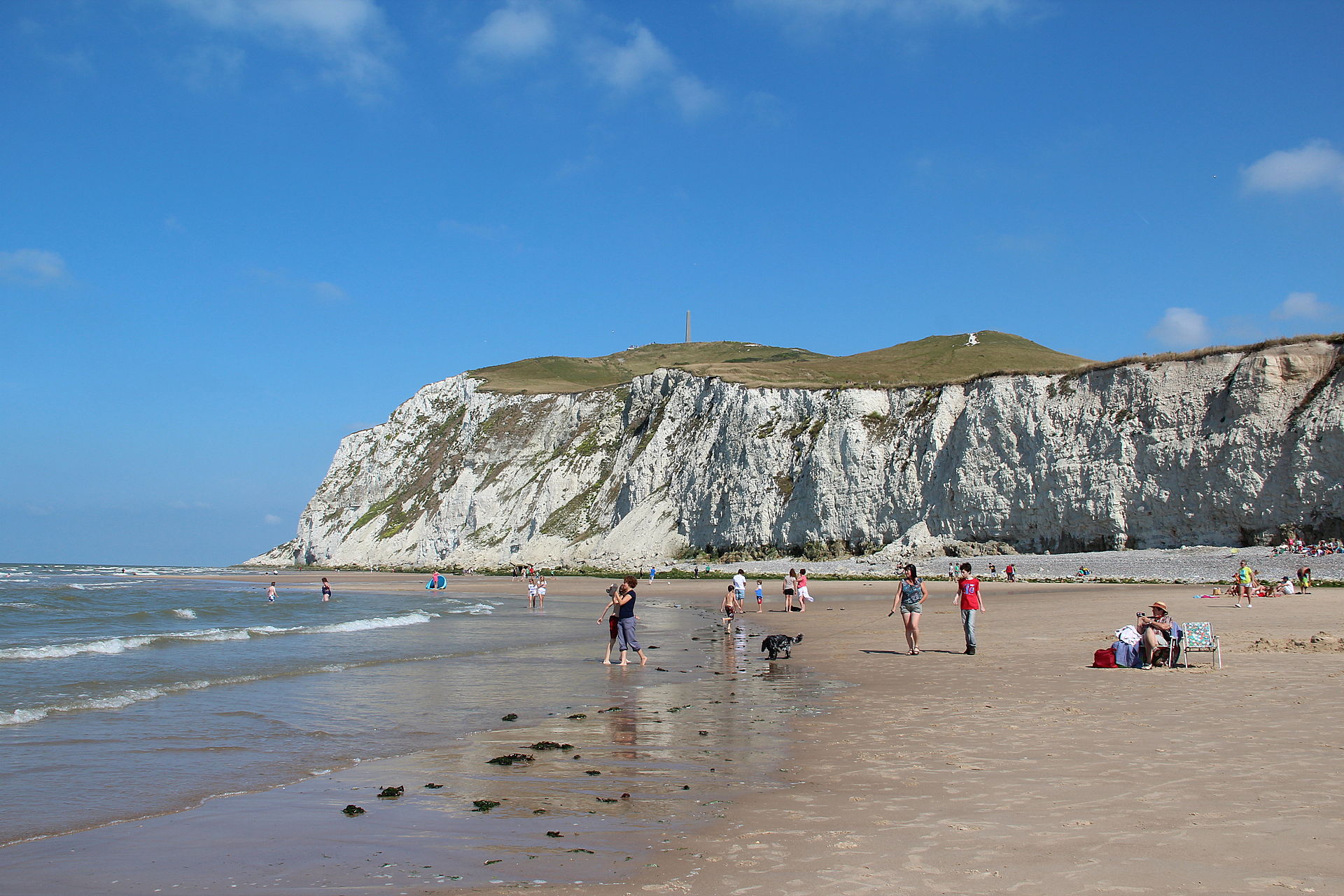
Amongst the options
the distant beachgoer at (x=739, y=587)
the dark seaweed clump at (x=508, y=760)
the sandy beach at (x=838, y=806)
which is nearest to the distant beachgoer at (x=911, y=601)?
the sandy beach at (x=838, y=806)

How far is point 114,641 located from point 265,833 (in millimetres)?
15435

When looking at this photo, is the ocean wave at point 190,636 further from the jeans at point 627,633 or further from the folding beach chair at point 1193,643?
the folding beach chair at point 1193,643

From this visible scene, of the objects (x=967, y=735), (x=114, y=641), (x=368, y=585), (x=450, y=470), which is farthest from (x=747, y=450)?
(x=967, y=735)

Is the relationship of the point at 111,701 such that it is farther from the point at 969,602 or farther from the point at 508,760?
the point at 969,602

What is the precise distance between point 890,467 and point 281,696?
4361cm

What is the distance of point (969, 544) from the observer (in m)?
46.9

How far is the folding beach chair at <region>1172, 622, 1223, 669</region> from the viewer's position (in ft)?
39.1

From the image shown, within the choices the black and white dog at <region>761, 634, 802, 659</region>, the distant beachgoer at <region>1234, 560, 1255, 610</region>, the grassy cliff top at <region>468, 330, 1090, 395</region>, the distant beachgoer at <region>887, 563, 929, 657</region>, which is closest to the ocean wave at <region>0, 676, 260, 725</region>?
the black and white dog at <region>761, 634, 802, 659</region>

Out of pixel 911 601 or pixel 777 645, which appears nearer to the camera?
pixel 911 601

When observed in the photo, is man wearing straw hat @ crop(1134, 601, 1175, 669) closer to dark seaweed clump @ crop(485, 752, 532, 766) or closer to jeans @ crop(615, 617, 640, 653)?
jeans @ crop(615, 617, 640, 653)

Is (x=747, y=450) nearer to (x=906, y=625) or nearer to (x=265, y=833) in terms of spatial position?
(x=906, y=625)

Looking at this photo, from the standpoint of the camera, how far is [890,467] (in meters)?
51.3

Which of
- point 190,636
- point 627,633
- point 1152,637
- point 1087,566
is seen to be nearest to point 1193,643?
point 1152,637

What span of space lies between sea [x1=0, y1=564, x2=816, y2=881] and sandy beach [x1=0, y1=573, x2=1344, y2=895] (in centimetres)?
27
